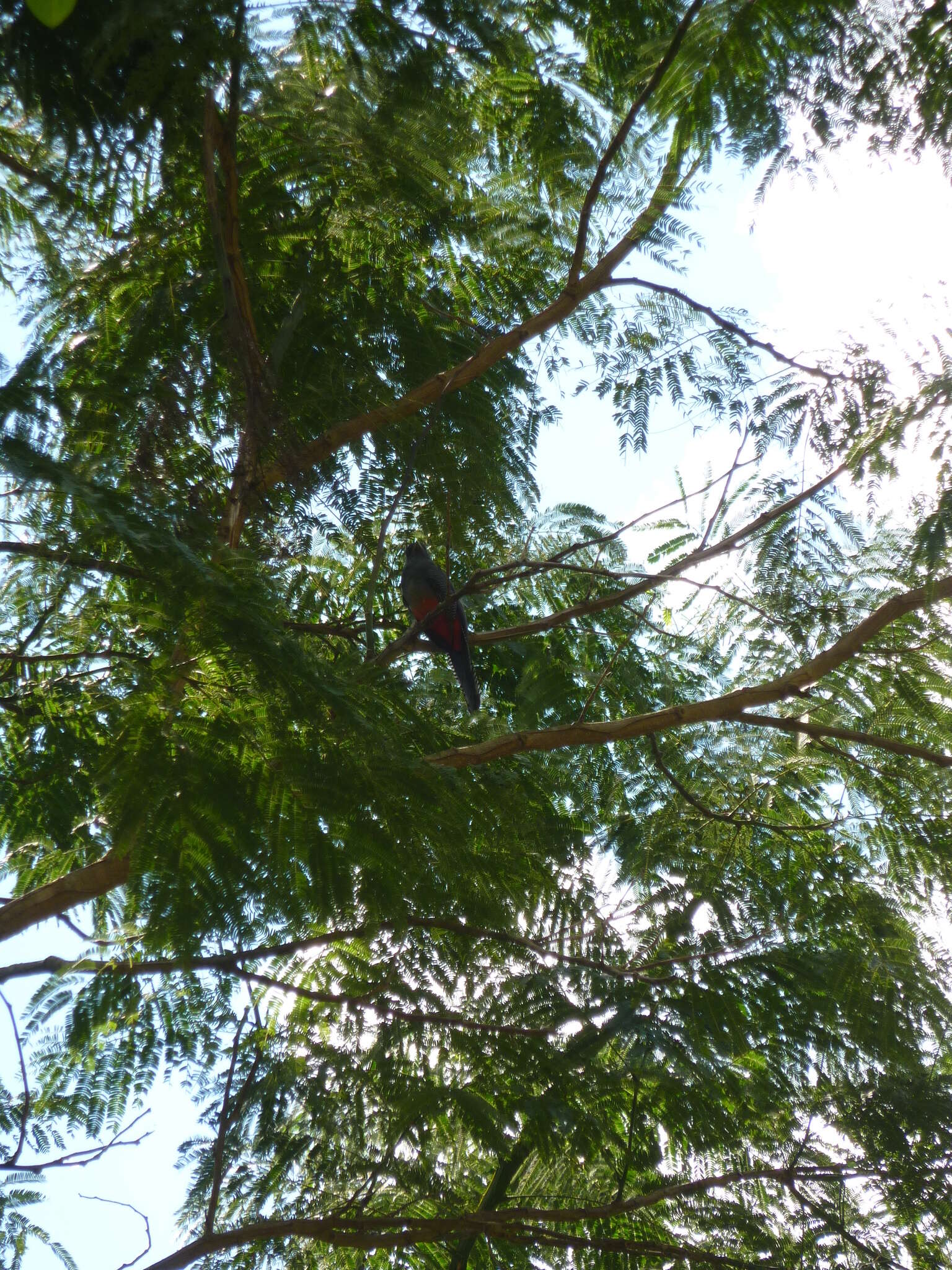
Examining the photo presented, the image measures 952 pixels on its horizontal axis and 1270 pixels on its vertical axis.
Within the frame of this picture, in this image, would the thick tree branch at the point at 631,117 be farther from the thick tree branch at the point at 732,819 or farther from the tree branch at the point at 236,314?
the thick tree branch at the point at 732,819

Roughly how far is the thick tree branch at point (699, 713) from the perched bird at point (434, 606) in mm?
1397

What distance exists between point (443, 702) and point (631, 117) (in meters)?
2.87

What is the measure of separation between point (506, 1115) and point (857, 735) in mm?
2139

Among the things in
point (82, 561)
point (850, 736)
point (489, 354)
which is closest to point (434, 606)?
point (489, 354)

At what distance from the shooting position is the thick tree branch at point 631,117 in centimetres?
321

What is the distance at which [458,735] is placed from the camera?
486cm

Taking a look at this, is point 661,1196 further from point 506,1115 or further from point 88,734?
point 88,734

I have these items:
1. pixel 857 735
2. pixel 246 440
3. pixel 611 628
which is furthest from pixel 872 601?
pixel 246 440

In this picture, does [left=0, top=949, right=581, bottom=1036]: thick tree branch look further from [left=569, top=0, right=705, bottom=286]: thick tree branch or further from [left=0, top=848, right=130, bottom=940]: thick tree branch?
[left=569, top=0, right=705, bottom=286]: thick tree branch

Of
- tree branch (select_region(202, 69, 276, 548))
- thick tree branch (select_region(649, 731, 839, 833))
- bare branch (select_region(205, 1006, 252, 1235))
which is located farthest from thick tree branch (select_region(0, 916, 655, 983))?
tree branch (select_region(202, 69, 276, 548))

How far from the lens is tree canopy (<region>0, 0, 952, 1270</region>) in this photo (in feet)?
10.7

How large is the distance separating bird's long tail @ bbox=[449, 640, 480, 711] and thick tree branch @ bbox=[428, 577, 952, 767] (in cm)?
153

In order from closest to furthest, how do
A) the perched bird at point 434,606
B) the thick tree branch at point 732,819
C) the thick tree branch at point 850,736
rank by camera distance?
the thick tree branch at point 850,736 < the thick tree branch at point 732,819 < the perched bird at point 434,606

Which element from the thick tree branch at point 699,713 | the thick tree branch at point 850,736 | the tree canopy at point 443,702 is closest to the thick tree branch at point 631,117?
the tree canopy at point 443,702
